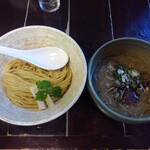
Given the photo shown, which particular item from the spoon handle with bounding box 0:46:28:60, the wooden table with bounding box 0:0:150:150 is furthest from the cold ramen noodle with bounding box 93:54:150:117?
the spoon handle with bounding box 0:46:28:60

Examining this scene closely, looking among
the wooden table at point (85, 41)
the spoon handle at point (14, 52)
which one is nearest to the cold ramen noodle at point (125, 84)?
the wooden table at point (85, 41)

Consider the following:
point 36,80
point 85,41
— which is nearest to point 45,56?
point 36,80

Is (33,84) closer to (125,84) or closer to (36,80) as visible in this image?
(36,80)

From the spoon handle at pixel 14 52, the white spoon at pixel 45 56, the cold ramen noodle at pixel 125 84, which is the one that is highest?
the spoon handle at pixel 14 52

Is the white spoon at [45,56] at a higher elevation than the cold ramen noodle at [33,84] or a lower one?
higher

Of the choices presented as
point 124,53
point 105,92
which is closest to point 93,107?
point 105,92

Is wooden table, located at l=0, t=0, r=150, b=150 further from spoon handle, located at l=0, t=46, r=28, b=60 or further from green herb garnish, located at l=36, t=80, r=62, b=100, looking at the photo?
spoon handle, located at l=0, t=46, r=28, b=60

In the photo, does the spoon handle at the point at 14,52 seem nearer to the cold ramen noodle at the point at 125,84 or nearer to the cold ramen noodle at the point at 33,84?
the cold ramen noodle at the point at 33,84

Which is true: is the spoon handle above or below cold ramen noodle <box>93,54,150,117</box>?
above
